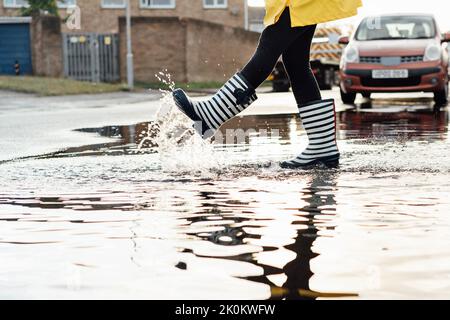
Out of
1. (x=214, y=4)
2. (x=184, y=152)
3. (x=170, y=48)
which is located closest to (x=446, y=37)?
(x=184, y=152)

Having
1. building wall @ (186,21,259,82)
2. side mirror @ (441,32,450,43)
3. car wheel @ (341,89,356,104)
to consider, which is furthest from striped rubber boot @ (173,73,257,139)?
building wall @ (186,21,259,82)

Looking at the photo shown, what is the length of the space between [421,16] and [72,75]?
76.4 ft

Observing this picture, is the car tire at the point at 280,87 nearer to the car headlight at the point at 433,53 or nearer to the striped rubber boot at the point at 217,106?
the car headlight at the point at 433,53

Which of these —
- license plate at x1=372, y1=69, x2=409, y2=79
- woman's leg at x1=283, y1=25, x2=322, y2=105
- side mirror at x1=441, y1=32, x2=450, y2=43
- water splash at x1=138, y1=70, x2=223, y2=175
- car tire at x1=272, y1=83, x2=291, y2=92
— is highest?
woman's leg at x1=283, y1=25, x2=322, y2=105

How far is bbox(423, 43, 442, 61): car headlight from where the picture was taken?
18.8m

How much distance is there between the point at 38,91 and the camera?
27.6m

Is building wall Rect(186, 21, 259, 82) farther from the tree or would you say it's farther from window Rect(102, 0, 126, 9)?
window Rect(102, 0, 126, 9)

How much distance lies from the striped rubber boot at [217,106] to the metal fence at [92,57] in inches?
1375

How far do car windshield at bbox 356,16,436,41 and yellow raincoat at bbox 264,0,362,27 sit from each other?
12.5 metres

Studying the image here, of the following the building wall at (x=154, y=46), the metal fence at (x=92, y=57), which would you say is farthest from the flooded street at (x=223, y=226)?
the metal fence at (x=92, y=57)

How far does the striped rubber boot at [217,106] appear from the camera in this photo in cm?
740

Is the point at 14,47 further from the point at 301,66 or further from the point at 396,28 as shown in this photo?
the point at 301,66

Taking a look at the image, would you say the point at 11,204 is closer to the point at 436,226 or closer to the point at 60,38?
the point at 436,226
